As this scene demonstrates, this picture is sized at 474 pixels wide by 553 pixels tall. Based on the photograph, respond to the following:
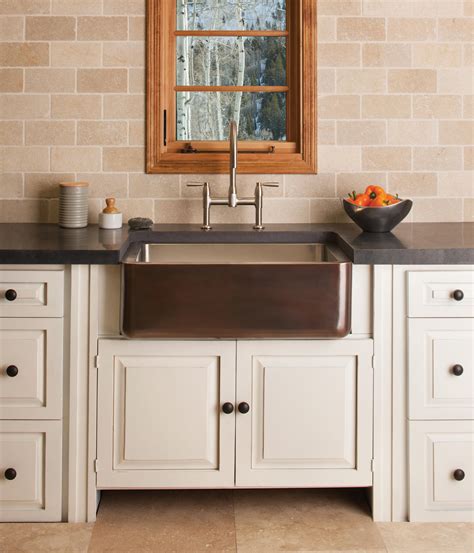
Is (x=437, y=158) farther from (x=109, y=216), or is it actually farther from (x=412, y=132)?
(x=109, y=216)

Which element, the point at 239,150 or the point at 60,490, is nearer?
the point at 60,490

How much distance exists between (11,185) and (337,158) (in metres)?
1.41

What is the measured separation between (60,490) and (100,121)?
60.9 inches

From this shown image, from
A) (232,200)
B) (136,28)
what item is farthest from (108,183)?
(136,28)

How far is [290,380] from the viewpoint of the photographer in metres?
2.60

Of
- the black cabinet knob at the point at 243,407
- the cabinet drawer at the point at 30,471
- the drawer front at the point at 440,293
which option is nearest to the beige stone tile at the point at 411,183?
the drawer front at the point at 440,293

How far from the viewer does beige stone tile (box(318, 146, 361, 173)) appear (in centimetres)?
334

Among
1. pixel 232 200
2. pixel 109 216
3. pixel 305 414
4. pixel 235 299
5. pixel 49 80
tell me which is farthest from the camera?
pixel 49 80

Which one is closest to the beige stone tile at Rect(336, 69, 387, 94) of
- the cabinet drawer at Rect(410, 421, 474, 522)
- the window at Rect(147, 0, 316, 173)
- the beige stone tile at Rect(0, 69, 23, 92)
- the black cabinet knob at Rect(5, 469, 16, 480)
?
the window at Rect(147, 0, 316, 173)

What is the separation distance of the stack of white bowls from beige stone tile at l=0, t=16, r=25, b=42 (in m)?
0.67

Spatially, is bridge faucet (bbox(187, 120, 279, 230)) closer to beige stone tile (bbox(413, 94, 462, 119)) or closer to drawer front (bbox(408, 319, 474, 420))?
beige stone tile (bbox(413, 94, 462, 119))

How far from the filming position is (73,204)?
10.3ft

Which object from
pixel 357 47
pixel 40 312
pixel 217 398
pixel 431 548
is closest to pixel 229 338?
pixel 217 398

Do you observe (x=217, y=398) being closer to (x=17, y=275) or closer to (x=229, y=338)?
(x=229, y=338)
